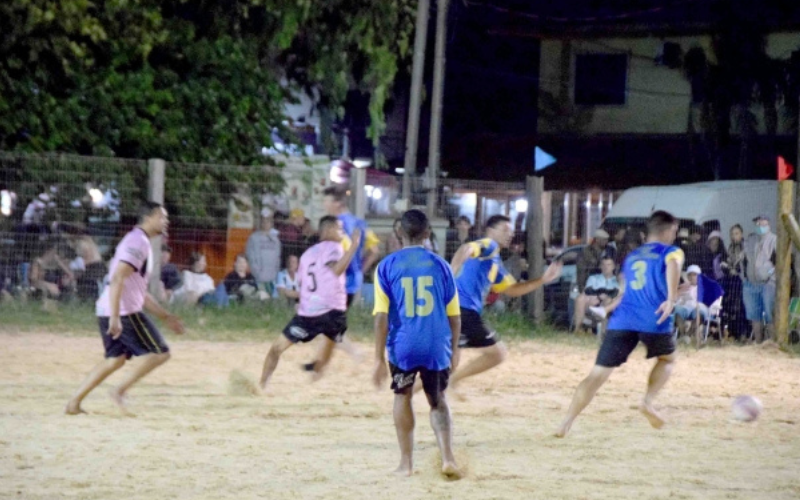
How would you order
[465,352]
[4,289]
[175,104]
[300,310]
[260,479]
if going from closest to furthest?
[260,479] → [300,310] → [465,352] → [4,289] → [175,104]

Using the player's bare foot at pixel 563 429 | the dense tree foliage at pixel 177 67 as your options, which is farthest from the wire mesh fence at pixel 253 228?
the player's bare foot at pixel 563 429

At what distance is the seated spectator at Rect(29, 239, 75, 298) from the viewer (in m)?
17.0

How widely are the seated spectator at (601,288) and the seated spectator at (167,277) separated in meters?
5.63

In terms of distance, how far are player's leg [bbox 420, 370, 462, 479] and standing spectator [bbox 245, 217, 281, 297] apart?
10.6 m

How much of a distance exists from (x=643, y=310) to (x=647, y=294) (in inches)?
4.7

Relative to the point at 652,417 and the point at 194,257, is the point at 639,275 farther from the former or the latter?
the point at 194,257

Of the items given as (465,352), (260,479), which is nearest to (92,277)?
(465,352)

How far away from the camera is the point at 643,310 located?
9.10m

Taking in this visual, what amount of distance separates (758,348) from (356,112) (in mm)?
21765

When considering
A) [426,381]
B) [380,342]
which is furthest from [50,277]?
[426,381]

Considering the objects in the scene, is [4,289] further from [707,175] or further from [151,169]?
[707,175]

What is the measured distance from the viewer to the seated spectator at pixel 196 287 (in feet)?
58.3

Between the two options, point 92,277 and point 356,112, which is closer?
point 92,277

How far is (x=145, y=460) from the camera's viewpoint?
7664mm
